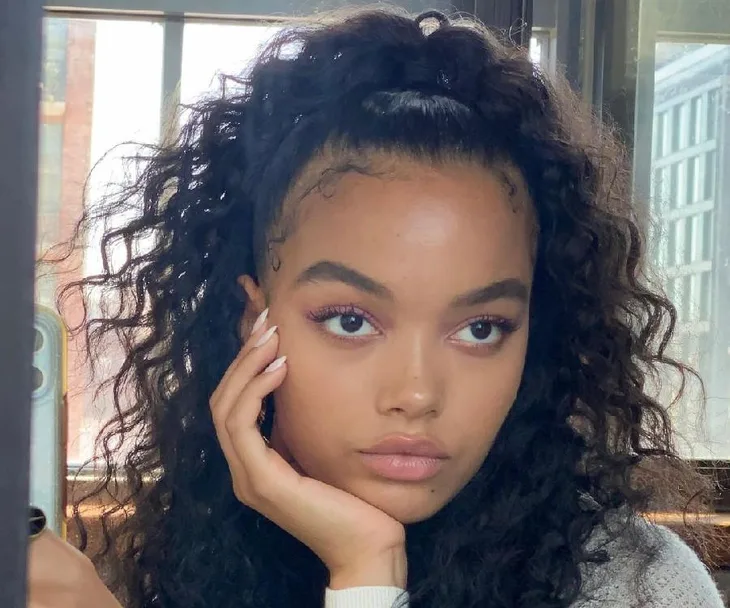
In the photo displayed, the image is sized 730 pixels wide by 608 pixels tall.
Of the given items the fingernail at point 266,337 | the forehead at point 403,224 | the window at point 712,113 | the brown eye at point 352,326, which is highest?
the window at point 712,113

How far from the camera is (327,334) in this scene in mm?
595

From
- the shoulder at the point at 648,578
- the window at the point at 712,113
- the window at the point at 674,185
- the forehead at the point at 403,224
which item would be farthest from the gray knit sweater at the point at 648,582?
the window at the point at 712,113

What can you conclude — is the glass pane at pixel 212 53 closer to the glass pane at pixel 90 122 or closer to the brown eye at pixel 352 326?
the glass pane at pixel 90 122

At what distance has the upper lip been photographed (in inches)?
23.4

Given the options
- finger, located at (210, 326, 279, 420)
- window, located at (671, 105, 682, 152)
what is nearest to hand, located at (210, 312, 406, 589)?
finger, located at (210, 326, 279, 420)

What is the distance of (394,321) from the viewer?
23.0 inches

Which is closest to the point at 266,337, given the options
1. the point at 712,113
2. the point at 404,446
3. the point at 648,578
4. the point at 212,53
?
the point at 404,446

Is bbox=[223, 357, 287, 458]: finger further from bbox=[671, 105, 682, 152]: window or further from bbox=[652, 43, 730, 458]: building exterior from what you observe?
bbox=[671, 105, 682, 152]: window

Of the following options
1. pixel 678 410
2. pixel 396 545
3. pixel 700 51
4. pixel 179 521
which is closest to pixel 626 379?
pixel 678 410

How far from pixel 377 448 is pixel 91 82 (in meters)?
0.31

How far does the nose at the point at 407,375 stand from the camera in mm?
583

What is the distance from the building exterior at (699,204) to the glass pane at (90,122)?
0.49m

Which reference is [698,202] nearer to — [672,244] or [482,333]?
[672,244]

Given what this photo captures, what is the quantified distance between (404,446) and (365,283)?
4.3 inches
